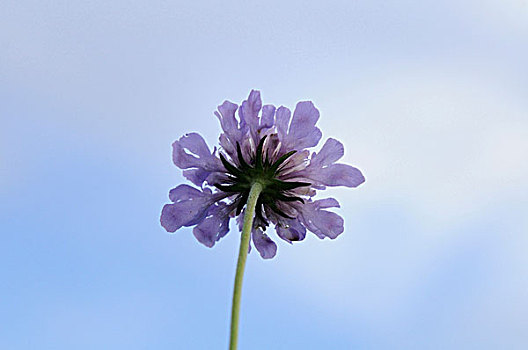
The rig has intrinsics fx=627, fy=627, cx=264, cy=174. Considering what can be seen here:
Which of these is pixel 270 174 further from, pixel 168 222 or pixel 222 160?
pixel 168 222

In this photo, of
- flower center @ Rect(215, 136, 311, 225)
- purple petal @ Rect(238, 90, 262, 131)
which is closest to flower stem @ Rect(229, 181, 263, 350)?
flower center @ Rect(215, 136, 311, 225)

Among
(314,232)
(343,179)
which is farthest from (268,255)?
(343,179)

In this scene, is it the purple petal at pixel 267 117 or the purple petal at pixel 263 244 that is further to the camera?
the purple petal at pixel 263 244

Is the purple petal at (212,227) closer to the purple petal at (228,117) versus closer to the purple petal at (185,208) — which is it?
the purple petal at (185,208)

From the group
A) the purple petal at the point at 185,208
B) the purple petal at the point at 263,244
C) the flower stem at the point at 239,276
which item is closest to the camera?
the flower stem at the point at 239,276

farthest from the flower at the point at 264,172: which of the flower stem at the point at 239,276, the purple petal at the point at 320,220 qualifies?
the flower stem at the point at 239,276

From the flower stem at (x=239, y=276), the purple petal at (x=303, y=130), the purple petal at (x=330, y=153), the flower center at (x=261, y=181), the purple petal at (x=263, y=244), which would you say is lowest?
the flower stem at (x=239, y=276)
